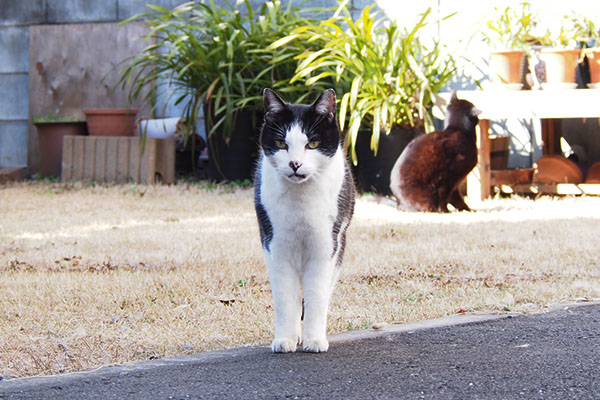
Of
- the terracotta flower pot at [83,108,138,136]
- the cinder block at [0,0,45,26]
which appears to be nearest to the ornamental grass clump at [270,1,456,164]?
the terracotta flower pot at [83,108,138,136]

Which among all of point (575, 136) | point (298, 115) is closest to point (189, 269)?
point (298, 115)

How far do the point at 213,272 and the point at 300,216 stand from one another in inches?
46.8

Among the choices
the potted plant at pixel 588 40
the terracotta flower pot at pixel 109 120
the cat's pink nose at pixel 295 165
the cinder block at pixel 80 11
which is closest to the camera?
the cat's pink nose at pixel 295 165

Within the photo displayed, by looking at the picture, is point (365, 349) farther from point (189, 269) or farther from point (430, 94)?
point (430, 94)

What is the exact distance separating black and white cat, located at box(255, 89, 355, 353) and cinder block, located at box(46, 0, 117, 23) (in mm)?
5432

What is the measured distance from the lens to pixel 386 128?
5801 mm

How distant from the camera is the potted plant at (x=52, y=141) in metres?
7.12

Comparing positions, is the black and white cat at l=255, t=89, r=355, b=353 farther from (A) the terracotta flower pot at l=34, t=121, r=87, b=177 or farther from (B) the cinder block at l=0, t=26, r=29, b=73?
(B) the cinder block at l=0, t=26, r=29, b=73

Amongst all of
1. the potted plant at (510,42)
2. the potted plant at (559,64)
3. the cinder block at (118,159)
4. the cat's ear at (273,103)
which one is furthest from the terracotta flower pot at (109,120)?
the cat's ear at (273,103)

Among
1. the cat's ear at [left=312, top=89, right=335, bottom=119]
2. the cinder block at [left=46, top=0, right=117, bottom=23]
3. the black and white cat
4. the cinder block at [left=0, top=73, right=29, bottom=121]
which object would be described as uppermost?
the cinder block at [left=46, top=0, right=117, bottom=23]

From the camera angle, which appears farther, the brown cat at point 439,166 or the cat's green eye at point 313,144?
the brown cat at point 439,166

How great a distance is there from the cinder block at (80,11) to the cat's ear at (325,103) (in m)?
5.47

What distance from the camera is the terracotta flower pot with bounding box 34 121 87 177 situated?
713 cm

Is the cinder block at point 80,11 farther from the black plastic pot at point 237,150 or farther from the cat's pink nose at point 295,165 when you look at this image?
the cat's pink nose at point 295,165
